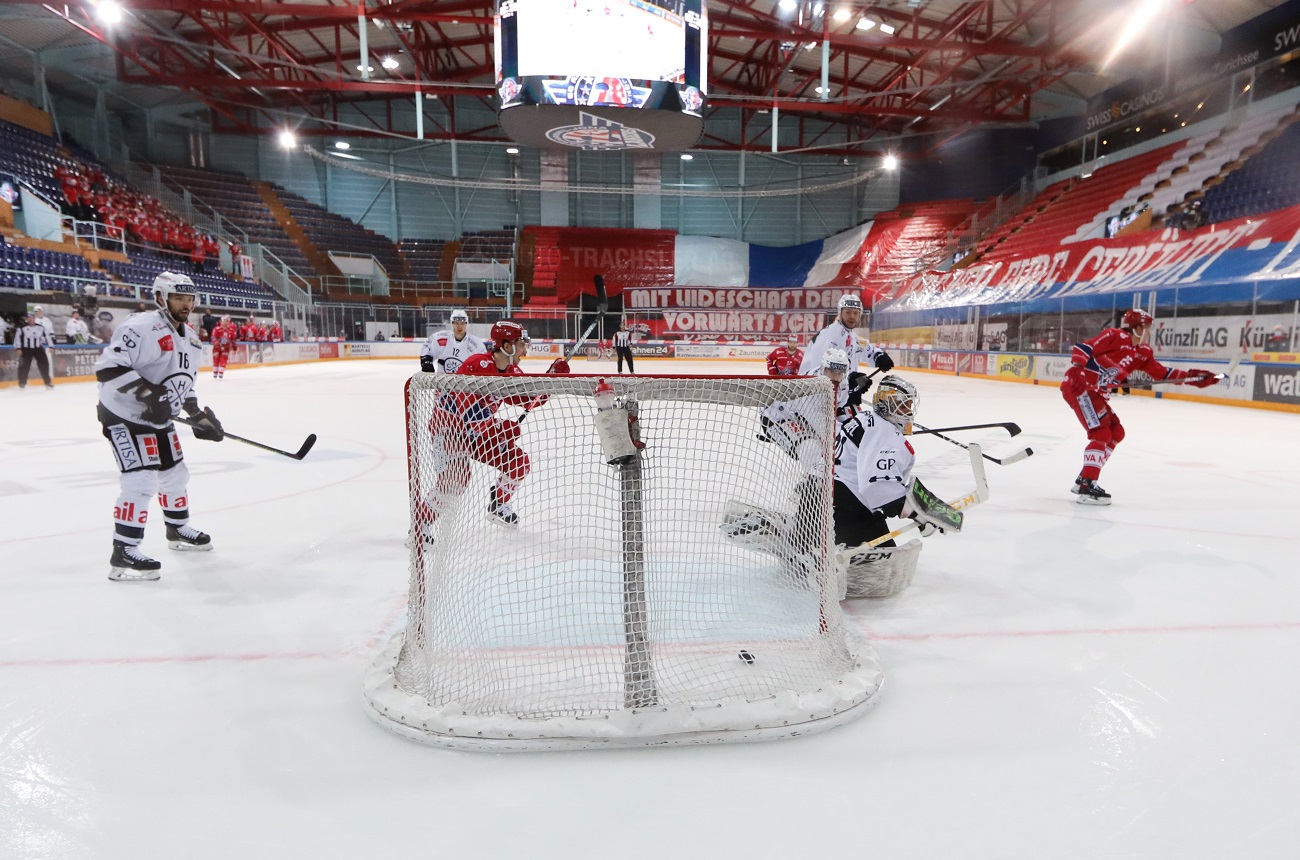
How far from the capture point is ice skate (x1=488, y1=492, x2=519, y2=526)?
3061 mm

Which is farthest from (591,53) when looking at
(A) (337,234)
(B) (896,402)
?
(A) (337,234)

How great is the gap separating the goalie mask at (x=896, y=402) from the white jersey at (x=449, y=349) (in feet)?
12.2

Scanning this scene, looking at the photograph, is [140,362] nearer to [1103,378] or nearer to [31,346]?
[1103,378]

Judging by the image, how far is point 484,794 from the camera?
72.6 inches

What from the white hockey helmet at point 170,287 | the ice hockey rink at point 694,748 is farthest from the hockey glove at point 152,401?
the ice hockey rink at point 694,748

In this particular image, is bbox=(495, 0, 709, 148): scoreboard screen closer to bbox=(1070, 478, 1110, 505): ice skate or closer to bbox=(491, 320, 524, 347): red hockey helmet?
bbox=(491, 320, 524, 347): red hockey helmet

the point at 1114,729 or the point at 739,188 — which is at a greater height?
the point at 739,188

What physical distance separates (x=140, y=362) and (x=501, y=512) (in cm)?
179

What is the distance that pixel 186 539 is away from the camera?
3.88 meters

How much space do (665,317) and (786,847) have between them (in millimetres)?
24139

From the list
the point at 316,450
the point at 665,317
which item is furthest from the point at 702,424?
the point at 665,317

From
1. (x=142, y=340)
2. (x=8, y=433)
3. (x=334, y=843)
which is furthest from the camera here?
(x=8, y=433)

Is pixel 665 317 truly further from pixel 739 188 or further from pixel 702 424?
pixel 702 424

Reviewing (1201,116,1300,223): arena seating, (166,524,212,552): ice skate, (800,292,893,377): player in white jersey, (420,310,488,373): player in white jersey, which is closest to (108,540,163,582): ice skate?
(166,524,212,552): ice skate
